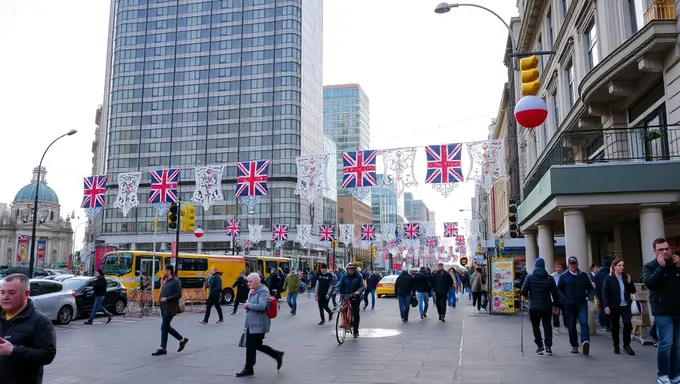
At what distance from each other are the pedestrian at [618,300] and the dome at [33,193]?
124 meters

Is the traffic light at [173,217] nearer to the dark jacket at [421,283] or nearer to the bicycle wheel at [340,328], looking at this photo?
the dark jacket at [421,283]

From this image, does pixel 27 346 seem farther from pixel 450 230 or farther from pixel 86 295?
pixel 450 230

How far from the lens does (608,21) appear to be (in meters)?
16.6

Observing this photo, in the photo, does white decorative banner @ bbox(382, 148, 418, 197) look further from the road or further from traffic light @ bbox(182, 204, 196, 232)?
traffic light @ bbox(182, 204, 196, 232)

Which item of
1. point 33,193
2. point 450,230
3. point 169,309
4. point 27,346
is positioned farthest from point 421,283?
point 33,193

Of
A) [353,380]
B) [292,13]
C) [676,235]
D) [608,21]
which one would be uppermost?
[292,13]

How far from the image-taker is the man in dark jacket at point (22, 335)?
386 cm

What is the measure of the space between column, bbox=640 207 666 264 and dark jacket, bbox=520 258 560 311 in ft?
12.5

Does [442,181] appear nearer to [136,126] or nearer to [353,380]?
[353,380]

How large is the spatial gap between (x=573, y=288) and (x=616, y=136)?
7.54m

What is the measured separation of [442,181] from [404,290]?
583 centimetres

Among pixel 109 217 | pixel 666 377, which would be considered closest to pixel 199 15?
pixel 109 217

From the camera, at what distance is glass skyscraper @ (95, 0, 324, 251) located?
295 feet

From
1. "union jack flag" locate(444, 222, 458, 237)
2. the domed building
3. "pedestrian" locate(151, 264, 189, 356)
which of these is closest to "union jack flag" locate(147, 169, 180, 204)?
"pedestrian" locate(151, 264, 189, 356)
